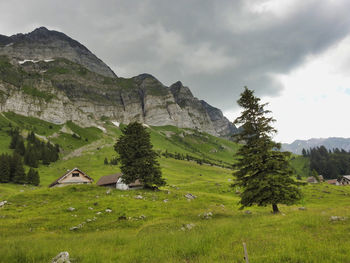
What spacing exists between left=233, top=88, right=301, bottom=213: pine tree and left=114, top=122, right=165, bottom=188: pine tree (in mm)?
21409

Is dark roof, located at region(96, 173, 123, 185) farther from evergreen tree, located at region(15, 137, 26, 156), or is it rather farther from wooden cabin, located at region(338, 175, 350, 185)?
wooden cabin, located at region(338, 175, 350, 185)

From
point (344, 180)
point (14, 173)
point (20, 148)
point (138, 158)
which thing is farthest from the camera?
point (344, 180)

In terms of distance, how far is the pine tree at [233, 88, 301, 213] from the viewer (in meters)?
18.9

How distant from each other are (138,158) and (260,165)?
26.6 m

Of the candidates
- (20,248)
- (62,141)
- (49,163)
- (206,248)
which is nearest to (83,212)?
(20,248)

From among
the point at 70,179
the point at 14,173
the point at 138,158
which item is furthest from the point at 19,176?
the point at 138,158

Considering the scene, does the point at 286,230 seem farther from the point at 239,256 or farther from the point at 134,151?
the point at 134,151

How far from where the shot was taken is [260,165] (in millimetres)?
19875

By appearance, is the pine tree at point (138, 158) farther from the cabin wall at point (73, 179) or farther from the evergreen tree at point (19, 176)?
the evergreen tree at point (19, 176)

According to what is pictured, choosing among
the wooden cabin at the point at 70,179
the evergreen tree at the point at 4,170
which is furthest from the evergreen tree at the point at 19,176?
the wooden cabin at the point at 70,179

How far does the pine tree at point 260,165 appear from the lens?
18938 mm

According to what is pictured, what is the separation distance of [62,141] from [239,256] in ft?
651

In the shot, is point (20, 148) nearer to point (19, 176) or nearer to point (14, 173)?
point (14, 173)

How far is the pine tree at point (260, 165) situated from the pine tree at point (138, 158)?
2141 cm
